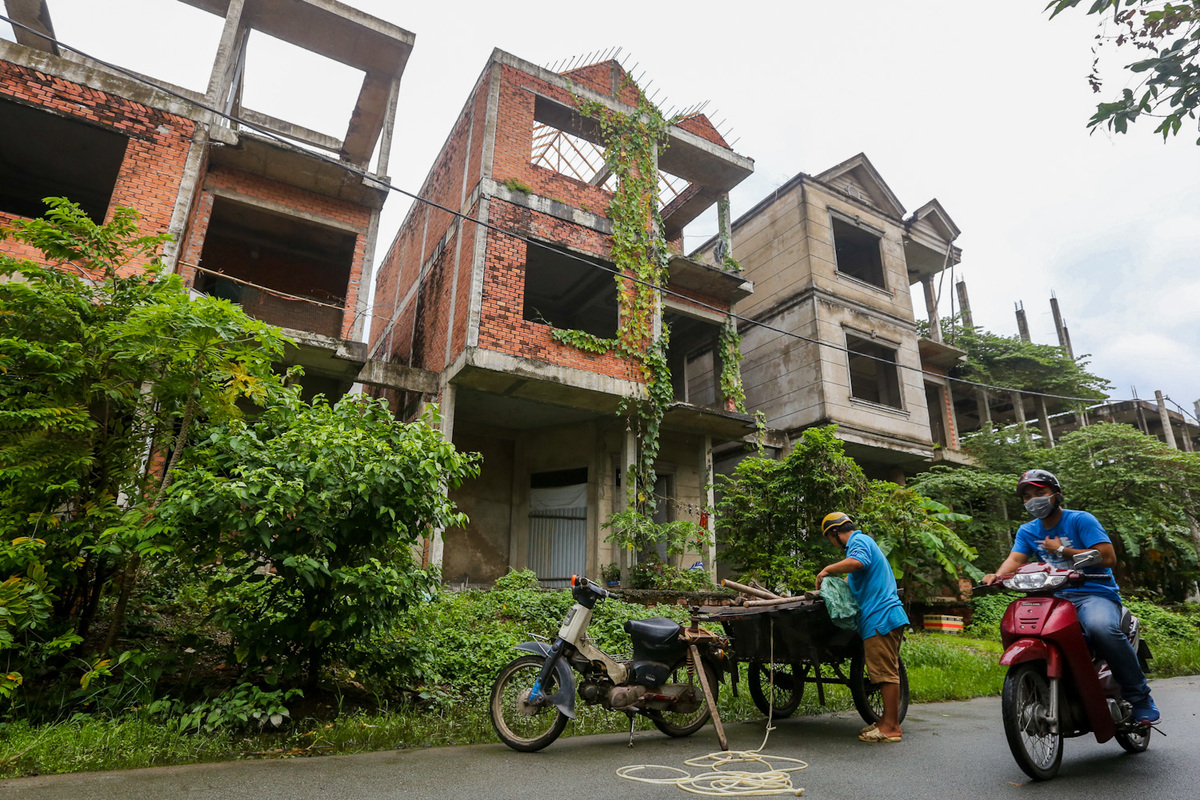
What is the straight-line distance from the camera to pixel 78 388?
496 centimetres

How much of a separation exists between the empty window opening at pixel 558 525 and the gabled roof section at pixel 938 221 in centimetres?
1354

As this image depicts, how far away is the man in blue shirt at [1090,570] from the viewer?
3904 mm

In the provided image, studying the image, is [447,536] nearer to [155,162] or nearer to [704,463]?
[704,463]

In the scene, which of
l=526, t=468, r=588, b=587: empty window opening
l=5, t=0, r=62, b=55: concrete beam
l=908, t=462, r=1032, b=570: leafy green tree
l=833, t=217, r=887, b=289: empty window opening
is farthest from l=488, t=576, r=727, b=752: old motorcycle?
l=833, t=217, r=887, b=289: empty window opening

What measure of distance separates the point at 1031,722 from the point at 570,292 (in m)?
11.9

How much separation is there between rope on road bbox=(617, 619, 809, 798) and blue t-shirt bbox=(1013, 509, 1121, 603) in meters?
2.01

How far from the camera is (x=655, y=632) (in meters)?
4.80

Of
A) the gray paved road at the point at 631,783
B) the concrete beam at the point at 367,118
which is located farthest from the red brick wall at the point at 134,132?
the gray paved road at the point at 631,783

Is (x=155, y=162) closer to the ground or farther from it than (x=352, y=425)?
farther from it

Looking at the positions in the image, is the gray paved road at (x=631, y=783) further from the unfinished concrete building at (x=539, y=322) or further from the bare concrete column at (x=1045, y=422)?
the bare concrete column at (x=1045, y=422)

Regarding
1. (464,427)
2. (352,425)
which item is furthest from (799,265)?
(352,425)

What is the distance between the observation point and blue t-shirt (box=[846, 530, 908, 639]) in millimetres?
4766

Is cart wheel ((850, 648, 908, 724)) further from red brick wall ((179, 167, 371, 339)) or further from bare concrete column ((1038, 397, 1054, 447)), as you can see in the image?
bare concrete column ((1038, 397, 1054, 447))

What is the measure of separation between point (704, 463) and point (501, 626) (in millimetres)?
6758
